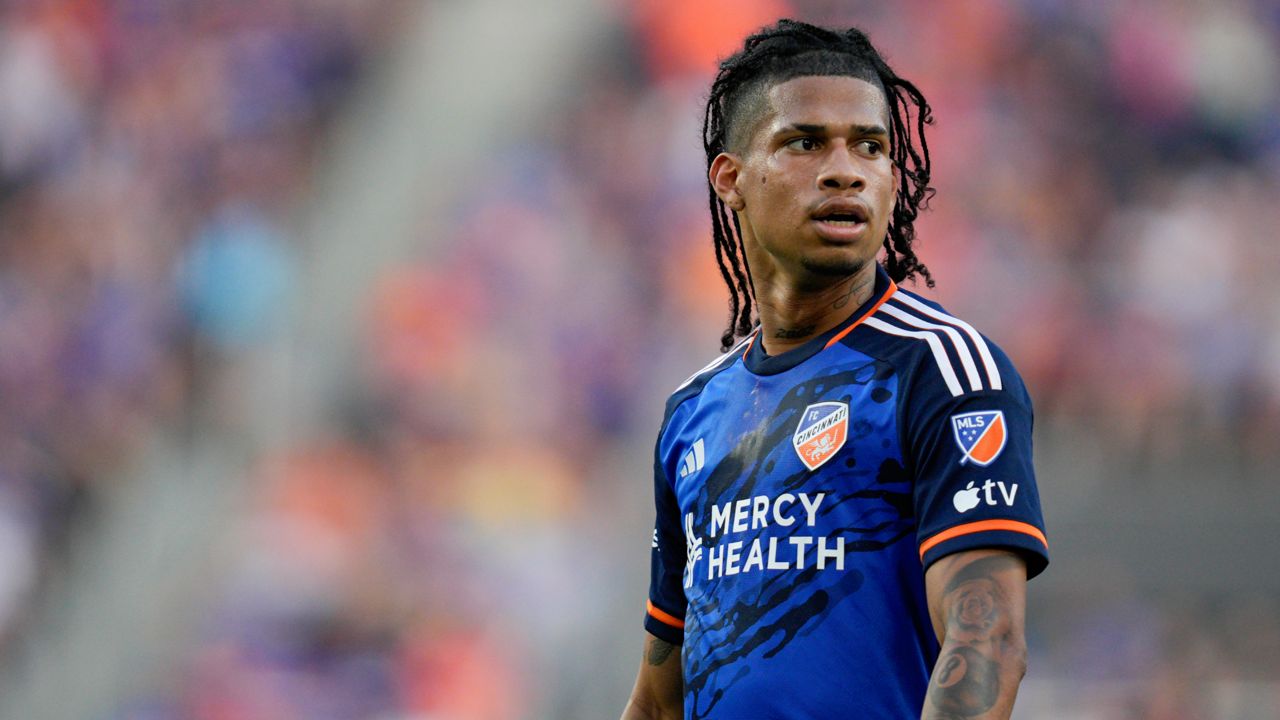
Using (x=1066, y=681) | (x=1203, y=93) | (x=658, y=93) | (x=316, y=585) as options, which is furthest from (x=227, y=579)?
(x=1203, y=93)

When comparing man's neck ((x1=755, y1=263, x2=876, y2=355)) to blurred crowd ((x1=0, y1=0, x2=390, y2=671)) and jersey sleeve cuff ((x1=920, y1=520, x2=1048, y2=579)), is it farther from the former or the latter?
blurred crowd ((x1=0, y1=0, x2=390, y2=671))

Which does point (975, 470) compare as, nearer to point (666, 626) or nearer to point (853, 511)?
point (853, 511)

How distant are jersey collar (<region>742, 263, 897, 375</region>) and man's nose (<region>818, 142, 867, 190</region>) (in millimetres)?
201

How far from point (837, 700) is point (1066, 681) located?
498 centimetres

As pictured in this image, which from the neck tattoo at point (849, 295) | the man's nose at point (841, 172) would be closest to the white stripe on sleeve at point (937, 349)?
the neck tattoo at point (849, 295)

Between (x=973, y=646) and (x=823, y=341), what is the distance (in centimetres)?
66

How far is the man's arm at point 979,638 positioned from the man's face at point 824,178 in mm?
623

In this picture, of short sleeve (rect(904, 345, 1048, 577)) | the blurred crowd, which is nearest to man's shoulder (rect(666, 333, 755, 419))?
short sleeve (rect(904, 345, 1048, 577))

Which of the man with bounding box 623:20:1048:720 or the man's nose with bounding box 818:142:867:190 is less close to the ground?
the man's nose with bounding box 818:142:867:190

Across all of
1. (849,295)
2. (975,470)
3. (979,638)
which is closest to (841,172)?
(849,295)

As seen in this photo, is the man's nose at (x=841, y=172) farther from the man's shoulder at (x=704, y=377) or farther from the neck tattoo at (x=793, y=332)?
the man's shoulder at (x=704, y=377)

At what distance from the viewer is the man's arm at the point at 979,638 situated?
2.39 metres

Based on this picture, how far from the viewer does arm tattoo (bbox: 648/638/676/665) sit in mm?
3158

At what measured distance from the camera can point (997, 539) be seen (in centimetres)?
243
